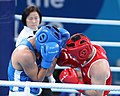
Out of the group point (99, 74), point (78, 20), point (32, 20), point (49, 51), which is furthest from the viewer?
point (78, 20)

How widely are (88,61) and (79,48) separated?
136 mm

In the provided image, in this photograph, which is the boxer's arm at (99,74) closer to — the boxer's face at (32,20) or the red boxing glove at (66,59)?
the red boxing glove at (66,59)

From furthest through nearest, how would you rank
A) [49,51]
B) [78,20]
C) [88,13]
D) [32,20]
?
[88,13] → [78,20] → [32,20] → [49,51]

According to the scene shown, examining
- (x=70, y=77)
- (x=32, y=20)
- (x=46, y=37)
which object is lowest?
(x=70, y=77)

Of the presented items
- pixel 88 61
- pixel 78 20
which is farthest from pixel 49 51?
pixel 78 20

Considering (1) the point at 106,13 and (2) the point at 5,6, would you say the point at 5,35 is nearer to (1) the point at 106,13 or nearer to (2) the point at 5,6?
(2) the point at 5,6

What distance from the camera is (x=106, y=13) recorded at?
4074 millimetres

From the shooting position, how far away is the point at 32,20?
332 cm

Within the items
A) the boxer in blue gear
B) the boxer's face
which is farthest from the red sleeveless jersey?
the boxer's face

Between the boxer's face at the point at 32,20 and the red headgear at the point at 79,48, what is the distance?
2.15ft

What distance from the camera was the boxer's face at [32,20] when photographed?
333 centimetres

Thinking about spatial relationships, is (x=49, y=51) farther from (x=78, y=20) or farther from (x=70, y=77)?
(x=78, y=20)

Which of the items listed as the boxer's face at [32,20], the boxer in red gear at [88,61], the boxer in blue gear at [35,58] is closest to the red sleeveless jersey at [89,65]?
the boxer in red gear at [88,61]

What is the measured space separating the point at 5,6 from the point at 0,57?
40 cm
